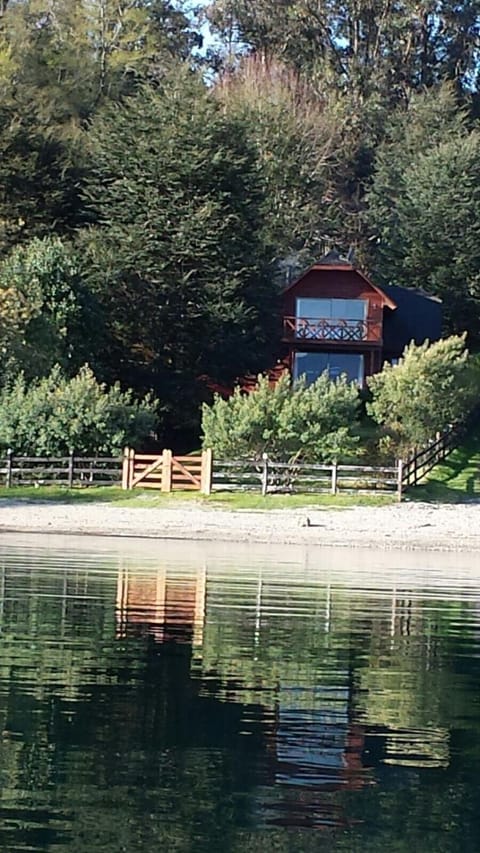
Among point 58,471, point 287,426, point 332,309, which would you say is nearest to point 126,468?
point 58,471

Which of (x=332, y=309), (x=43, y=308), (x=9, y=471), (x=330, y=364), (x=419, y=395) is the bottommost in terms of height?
(x=9, y=471)

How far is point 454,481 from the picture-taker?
4734 centimetres

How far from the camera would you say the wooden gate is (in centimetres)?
4503

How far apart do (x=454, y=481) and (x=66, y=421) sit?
13.2 m

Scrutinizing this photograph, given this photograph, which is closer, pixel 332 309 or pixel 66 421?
pixel 66 421

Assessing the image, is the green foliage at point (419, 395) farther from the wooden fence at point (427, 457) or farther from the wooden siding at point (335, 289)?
the wooden siding at point (335, 289)

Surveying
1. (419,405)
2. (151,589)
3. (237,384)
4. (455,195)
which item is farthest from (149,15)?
(151,589)

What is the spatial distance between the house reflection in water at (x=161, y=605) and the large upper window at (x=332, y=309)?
122 feet

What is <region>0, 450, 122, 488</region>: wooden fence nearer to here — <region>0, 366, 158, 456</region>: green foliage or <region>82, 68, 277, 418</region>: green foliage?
<region>0, 366, 158, 456</region>: green foliage

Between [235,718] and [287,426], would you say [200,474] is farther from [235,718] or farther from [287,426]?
[235,718]

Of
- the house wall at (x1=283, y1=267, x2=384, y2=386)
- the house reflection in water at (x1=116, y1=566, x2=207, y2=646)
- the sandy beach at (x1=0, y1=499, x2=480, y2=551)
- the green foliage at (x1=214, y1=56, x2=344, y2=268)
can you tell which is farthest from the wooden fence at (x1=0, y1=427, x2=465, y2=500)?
the green foliage at (x1=214, y1=56, x2=344, y2=268)

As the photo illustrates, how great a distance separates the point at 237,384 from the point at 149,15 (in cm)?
3579

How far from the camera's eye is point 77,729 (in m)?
12.1

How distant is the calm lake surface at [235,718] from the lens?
30.8 feet
